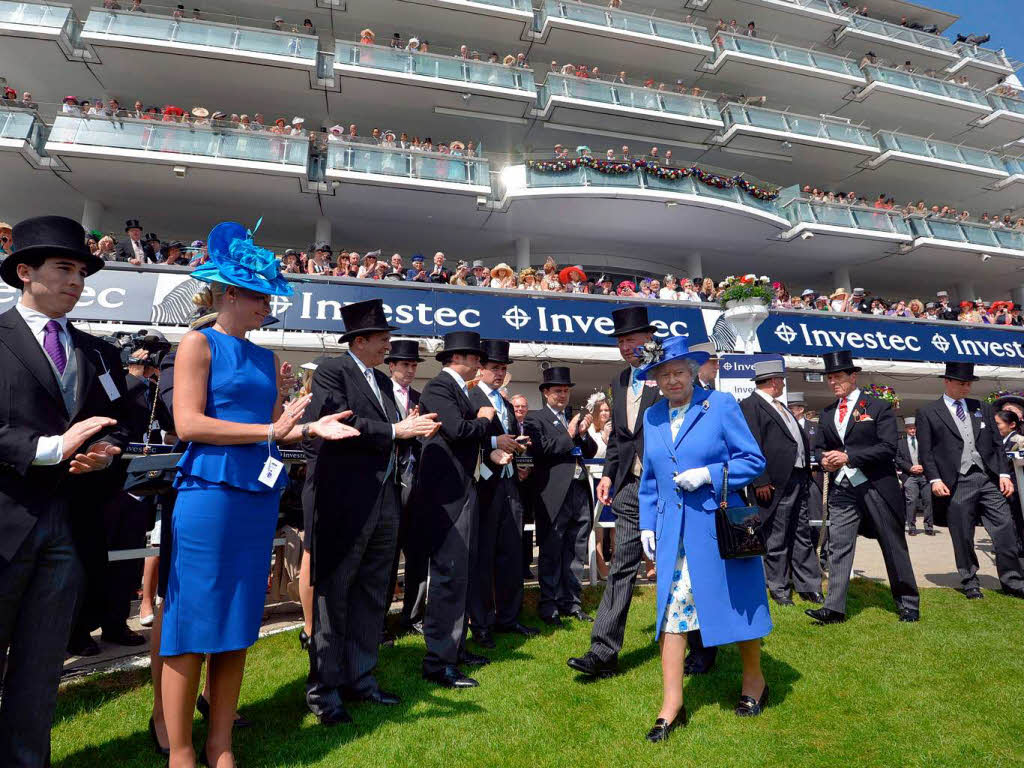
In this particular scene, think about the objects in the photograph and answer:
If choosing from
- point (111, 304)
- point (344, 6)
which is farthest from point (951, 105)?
point (111, 304)

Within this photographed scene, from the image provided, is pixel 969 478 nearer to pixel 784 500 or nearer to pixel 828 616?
pixel 784 500

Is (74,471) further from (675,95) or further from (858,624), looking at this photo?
(675,95)

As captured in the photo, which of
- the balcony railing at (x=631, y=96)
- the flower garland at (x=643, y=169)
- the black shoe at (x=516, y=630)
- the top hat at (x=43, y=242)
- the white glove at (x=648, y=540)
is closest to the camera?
the top hat at (x=43, y=242)

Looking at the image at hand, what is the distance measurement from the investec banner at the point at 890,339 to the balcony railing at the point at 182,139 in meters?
15.5

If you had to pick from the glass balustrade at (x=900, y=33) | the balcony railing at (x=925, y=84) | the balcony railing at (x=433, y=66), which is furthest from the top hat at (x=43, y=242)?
the glass balustrade at (x=900, y=33)

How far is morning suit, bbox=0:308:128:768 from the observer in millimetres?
2184

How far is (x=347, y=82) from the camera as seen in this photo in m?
19.7

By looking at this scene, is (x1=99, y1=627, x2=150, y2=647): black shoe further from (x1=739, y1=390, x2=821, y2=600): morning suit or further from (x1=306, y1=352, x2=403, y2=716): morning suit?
(x1=739, y1=390, x2=821, y2=600): morning suit

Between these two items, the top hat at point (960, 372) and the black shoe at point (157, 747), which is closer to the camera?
the black shoe at point (157, 747)

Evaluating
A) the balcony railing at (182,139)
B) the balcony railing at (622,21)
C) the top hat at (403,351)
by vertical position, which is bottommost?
the top hat at (403,351)

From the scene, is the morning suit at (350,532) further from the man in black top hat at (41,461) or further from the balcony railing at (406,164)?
the balcony railing at (406,164)

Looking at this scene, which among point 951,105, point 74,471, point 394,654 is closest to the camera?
point 74,471

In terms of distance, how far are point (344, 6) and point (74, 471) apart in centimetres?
2353

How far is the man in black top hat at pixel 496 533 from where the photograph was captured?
4.70m
